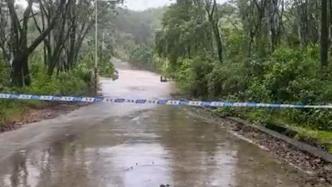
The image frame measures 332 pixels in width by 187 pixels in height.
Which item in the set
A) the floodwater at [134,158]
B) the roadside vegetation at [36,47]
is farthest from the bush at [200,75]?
the floodwater at [134,158]

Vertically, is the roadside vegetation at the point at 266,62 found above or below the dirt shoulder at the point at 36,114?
above

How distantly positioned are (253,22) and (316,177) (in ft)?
85.0

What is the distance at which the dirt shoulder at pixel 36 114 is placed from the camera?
20.2m

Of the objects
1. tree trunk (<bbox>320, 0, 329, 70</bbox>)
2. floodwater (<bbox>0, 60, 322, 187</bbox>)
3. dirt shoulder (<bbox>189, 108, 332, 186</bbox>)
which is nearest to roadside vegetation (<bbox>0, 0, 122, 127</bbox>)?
floodwater (<bbox>0, 60, 322, 187</bbox>)

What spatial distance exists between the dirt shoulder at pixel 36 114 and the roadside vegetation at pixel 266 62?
7.38m

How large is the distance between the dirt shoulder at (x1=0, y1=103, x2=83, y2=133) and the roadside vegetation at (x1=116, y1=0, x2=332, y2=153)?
24.2 ft

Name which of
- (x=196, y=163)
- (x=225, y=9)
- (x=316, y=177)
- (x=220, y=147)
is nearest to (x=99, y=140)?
(x=220, y=147)

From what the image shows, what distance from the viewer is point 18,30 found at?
2938cm

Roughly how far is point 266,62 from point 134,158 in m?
12.6

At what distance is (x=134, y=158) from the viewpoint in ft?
40.8

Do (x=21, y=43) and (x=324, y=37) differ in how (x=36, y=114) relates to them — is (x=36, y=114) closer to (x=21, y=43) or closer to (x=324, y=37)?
(x=21, y=43)

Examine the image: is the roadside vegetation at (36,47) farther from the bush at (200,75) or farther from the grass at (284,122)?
the grass at (284,122)

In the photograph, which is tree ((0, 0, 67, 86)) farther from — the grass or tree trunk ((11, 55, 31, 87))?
the grass

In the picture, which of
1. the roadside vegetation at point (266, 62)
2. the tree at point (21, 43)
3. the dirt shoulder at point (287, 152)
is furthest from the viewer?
the tree at point (21, 43)
